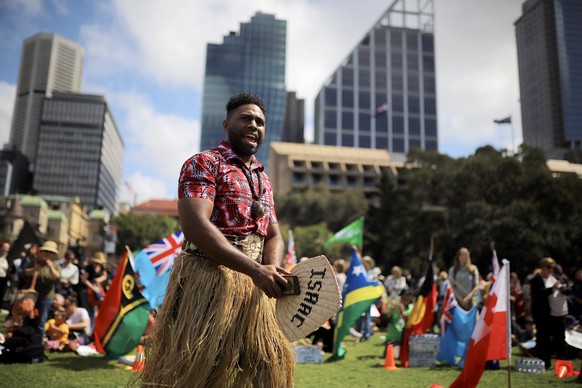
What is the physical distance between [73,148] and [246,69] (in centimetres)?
6886

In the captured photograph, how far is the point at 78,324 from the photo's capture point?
35.1ft

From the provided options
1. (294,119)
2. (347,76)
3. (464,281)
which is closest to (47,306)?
(464,281)

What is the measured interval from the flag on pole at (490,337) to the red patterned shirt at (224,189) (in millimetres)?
4106

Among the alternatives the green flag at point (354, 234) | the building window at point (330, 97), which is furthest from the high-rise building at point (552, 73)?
the green flag at point (354, 234)

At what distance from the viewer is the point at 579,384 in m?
7.00

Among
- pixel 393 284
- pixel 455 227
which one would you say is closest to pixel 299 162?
pixel 455 227

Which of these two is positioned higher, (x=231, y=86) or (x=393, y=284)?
(x=231, y=86)

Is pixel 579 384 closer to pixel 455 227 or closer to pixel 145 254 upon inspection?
pixel 145 254

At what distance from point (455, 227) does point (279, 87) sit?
150239 mm

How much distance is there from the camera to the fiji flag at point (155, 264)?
10.1 meters

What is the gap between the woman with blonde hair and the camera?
887cm

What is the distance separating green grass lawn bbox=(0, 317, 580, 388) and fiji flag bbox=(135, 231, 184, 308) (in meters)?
1.77

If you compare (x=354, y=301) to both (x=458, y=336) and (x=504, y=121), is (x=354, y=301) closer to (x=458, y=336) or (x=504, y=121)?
(x=458, y=336)

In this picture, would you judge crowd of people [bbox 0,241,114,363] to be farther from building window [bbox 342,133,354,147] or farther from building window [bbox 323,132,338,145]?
building window [bbox 342,133,354,147]
